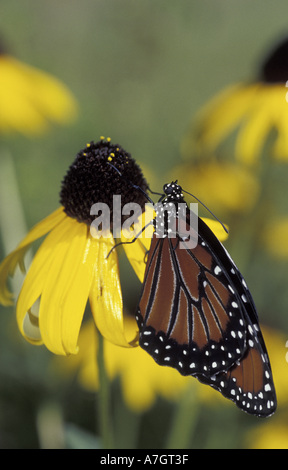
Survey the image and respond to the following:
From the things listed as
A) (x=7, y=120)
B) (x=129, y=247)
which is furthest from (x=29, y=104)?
(x=129, y=247)

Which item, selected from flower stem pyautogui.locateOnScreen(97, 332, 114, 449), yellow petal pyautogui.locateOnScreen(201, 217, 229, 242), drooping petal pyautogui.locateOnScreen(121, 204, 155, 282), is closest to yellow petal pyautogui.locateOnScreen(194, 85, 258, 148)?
yellow petal pyautogui.locateOnScreen(201, 217, 229, 242)

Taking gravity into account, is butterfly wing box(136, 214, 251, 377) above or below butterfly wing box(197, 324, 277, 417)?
above

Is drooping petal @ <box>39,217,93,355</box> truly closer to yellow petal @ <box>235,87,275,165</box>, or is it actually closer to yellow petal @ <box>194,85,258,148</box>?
yellow petal @ <box>235,87,275,165</box>

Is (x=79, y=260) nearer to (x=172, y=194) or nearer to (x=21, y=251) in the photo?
(x=21, y=251)

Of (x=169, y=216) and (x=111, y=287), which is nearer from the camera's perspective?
(x=111, y=287)
